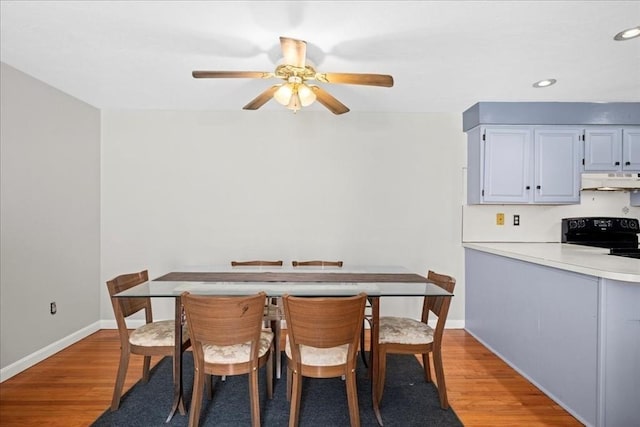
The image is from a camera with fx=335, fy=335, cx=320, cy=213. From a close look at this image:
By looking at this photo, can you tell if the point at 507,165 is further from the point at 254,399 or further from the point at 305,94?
the point at 254,399

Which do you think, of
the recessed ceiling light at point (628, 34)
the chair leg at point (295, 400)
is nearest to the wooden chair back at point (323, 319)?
the chair leg at point (295, 400)

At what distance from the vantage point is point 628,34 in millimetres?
2086

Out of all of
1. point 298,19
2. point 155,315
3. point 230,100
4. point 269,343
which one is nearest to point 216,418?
point 269,343

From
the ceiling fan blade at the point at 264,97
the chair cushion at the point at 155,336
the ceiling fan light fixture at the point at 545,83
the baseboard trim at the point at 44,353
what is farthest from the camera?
the ceiling fan light fixture at the point at 545,83

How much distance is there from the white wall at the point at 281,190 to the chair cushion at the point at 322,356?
71.2 inches

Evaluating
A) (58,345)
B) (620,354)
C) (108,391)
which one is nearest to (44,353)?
(58,345)

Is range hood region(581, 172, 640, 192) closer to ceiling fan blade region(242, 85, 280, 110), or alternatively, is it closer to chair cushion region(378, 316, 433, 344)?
chair cushion region(378, 316, 433, 344)

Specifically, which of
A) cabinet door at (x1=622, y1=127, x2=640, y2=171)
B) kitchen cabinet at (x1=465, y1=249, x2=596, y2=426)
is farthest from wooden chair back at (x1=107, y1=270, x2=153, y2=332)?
cabinet door at (x1=622, y1=127, x2=640, y2=171)

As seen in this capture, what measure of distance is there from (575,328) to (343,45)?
2.34 meters

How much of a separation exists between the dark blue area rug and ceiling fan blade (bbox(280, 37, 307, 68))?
212cm

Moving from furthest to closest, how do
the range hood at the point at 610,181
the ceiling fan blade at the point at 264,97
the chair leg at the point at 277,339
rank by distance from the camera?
the range hood at the point at 610,181, the chair leg at the point at 277,339, the ceiling fan blade at the point at 264,97

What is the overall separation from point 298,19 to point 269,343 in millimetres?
1951

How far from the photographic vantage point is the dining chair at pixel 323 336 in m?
1.71

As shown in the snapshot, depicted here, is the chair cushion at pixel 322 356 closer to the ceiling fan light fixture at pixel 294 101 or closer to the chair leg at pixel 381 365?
the chair leg at pixel 381 365
